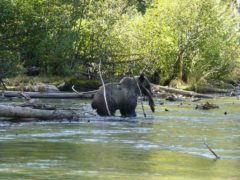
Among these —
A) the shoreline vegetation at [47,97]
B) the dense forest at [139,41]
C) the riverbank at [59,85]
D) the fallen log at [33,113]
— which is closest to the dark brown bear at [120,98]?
the shoreline vegetation at [47,97]

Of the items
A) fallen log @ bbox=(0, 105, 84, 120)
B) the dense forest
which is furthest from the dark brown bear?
the dense forest

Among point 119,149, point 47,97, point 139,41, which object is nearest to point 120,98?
point 119,149

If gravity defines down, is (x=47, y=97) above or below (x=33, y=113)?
below

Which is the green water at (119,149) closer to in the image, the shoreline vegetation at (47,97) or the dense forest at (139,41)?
the shoreline vegetation at (47,97)

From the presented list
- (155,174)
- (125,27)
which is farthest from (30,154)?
(125,27)

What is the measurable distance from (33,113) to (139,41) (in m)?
33.7

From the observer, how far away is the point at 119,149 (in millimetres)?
14625

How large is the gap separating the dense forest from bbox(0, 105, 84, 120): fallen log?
19.2 meters

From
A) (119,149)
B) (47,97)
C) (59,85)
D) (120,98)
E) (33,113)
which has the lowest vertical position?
(59,85)

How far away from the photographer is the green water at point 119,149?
36.9ft

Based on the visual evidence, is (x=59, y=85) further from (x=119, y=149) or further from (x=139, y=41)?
(x=119, y=149)

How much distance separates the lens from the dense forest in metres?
45.1

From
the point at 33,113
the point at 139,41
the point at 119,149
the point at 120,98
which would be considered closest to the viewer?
the point at 119,149

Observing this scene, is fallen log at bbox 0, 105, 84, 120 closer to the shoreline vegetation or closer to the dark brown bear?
the shoreline vegetation
